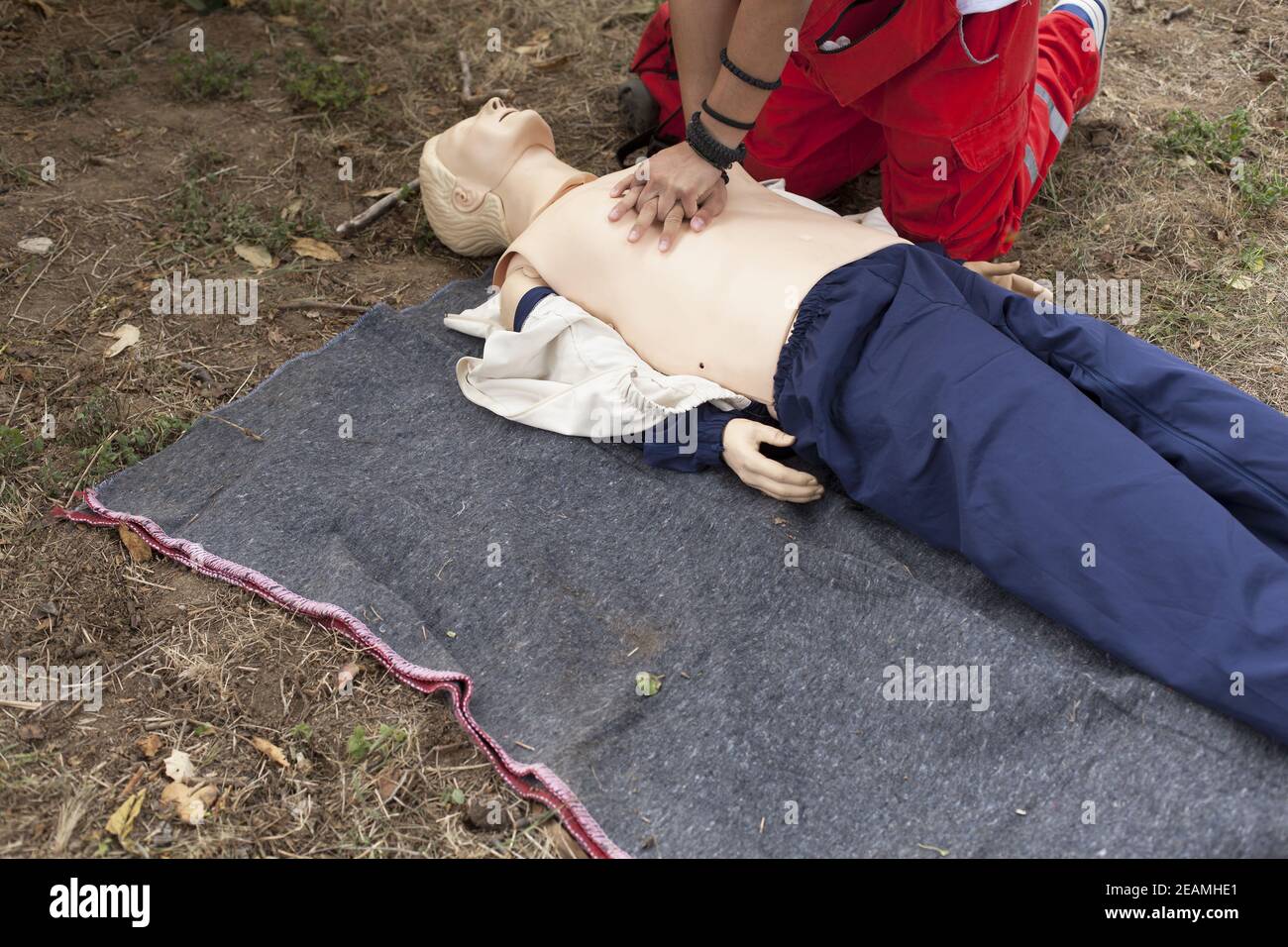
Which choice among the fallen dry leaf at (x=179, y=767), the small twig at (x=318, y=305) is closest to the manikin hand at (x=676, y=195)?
the small twig at (x=318, y=305)

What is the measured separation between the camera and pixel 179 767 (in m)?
2.18

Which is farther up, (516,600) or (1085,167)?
(1085,167)

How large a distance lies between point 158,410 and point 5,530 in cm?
55

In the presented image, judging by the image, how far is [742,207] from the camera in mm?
2861

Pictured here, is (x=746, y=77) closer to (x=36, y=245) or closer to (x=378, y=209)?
(x=378, y=209)

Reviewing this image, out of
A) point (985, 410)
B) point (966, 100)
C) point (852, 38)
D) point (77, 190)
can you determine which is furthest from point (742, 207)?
point (77, 190)

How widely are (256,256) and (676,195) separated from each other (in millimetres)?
1586

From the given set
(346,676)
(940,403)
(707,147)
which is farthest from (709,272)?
(346,676)

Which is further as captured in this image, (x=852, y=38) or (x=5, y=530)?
(x=852, y=38)

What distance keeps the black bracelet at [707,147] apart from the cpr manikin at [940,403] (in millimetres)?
140

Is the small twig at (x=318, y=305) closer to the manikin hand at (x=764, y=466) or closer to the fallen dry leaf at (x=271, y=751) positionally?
the manikin hand at (x=764, y=466)

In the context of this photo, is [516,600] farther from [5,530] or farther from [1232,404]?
[1232,404]

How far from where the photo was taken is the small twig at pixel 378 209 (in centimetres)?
368

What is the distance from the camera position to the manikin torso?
2609 millimetres
